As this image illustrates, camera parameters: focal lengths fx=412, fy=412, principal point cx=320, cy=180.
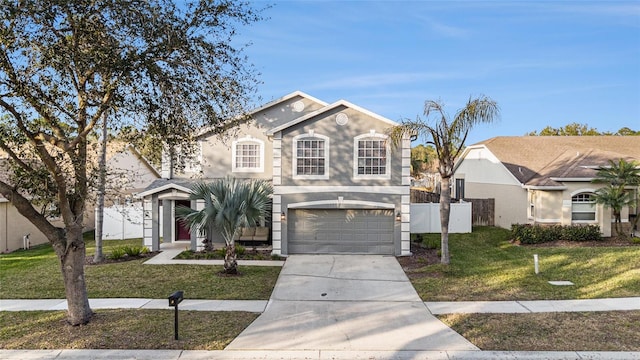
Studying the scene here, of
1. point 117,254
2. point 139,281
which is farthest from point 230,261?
point 117,254

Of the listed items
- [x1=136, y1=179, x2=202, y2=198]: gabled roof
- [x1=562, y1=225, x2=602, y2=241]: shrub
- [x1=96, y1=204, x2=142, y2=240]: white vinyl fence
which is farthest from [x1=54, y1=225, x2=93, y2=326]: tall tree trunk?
[x1=562, y1=225, x2=602, y2=241]: shrub

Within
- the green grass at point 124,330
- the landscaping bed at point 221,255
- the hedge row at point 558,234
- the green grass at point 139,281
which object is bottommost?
the green grass at point 124,330

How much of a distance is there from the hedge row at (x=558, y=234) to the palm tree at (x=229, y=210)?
38.8ft

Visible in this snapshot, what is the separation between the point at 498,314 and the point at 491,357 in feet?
8.11

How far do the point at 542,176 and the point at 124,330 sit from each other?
19071 millimetres

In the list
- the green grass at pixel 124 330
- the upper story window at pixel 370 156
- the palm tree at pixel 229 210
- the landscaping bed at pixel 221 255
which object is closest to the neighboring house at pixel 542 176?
the upper story window at pixel 370 156

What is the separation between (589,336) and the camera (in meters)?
7.93

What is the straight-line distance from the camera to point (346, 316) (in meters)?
9.34

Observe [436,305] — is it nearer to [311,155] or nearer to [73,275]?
[311,155]

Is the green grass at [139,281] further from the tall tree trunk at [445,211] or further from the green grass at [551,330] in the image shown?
the tall tree trunk at [445,211]

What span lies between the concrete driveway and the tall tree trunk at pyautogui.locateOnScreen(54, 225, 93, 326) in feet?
11.3

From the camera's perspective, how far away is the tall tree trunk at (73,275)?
27.8ft

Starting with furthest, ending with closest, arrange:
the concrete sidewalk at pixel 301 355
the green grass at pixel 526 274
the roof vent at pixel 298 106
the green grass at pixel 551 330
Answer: the roof vent at pixel 298 106, the green grass at pixel 526 274, the green grass at pixel 551 330, the concrete sidewalk at pixel 301 355

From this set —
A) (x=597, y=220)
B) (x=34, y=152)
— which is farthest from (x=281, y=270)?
(x=597, y=220)
